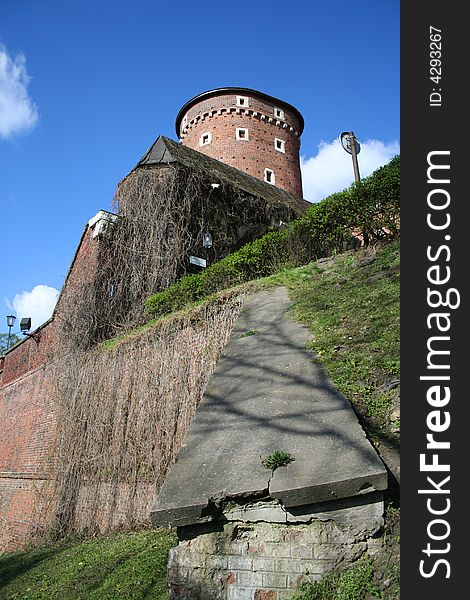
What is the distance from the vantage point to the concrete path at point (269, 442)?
2990 millimetres

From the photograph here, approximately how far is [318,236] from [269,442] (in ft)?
20.3

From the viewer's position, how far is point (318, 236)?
30.0ft

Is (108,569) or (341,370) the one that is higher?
(341,370)

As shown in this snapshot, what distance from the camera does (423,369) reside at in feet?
8.63

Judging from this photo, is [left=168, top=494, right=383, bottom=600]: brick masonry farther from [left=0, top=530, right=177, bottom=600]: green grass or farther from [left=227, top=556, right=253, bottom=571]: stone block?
[left=0, top=530, right=177, bottom=600]: green grass

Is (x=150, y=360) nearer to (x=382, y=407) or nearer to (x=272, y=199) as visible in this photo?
(x=382, y=407)

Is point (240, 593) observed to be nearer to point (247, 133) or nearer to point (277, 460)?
point (277, 460)

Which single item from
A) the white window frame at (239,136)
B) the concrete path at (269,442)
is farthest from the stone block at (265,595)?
the white window frame at (239,136)

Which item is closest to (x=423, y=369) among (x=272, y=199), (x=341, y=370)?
(x=341, y=370)

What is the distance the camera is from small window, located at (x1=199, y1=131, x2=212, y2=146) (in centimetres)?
2962

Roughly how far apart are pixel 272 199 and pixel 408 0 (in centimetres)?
1356

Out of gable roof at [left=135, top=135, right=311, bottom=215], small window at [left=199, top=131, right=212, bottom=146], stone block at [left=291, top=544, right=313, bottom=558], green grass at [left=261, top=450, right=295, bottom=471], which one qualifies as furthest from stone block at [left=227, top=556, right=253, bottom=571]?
small window at [left=199, top=131, right=212, bottom=146]

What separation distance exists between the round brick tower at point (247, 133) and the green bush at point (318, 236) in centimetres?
2021

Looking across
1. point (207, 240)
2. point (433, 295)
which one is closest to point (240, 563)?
point (433, 295)
